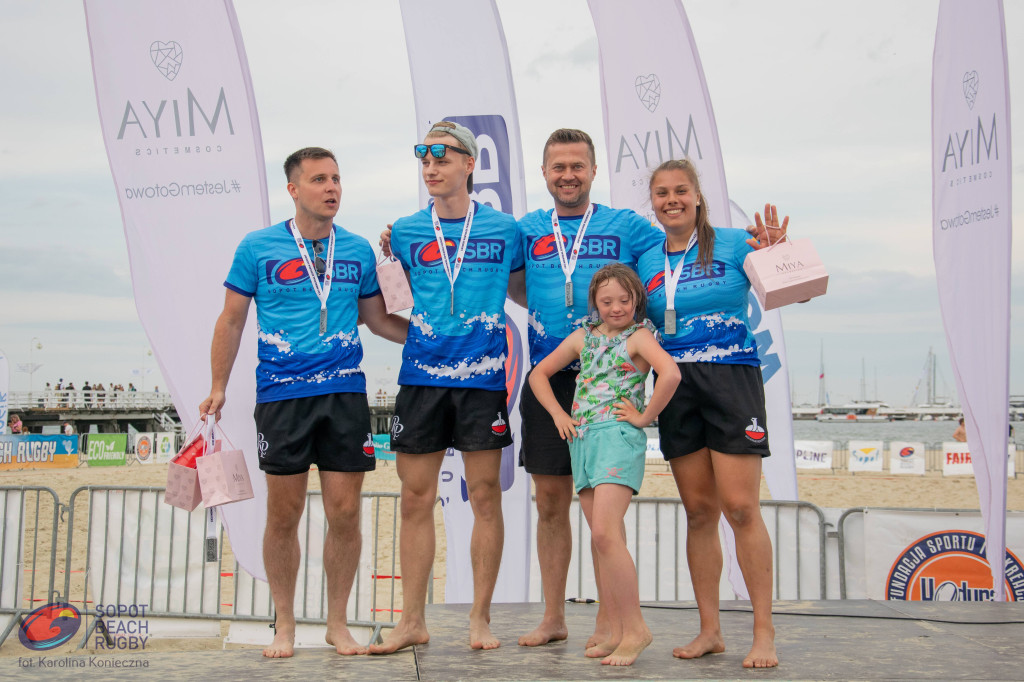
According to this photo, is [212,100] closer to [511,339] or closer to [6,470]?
[511,339]

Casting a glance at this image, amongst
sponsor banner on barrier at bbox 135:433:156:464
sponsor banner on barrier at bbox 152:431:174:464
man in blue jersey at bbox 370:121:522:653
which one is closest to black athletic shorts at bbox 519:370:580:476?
man in blue jersey at bbox 370:121:522:653

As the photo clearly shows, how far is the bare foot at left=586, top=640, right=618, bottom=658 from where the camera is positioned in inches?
133

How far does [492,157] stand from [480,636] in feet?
12.8

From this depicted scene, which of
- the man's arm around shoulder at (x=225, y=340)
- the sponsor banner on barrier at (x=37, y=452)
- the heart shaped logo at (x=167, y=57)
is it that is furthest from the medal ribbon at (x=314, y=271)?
the sponsor banner on barrier at (x=37, y=452)

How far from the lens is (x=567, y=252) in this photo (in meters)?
3.83

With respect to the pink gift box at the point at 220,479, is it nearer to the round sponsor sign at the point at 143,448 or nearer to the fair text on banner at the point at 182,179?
the fair text on banner at the point at 182,179

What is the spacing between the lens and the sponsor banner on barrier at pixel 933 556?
6.16 metres

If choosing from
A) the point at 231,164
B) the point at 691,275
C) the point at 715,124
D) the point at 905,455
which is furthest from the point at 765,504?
the point at 905,455

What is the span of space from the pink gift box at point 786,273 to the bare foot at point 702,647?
4.72 feet

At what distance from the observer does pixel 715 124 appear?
22.9ft

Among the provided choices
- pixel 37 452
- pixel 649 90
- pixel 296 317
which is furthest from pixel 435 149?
pixel 37 452

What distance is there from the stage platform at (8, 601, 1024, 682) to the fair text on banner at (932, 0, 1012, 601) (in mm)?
1574

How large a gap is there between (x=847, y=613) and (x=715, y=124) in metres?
4.15

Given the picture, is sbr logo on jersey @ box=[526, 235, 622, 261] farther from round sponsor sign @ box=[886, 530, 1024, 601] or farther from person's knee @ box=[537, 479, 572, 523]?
round sponsor sign @ box=[886, 530, 1024, 601]
